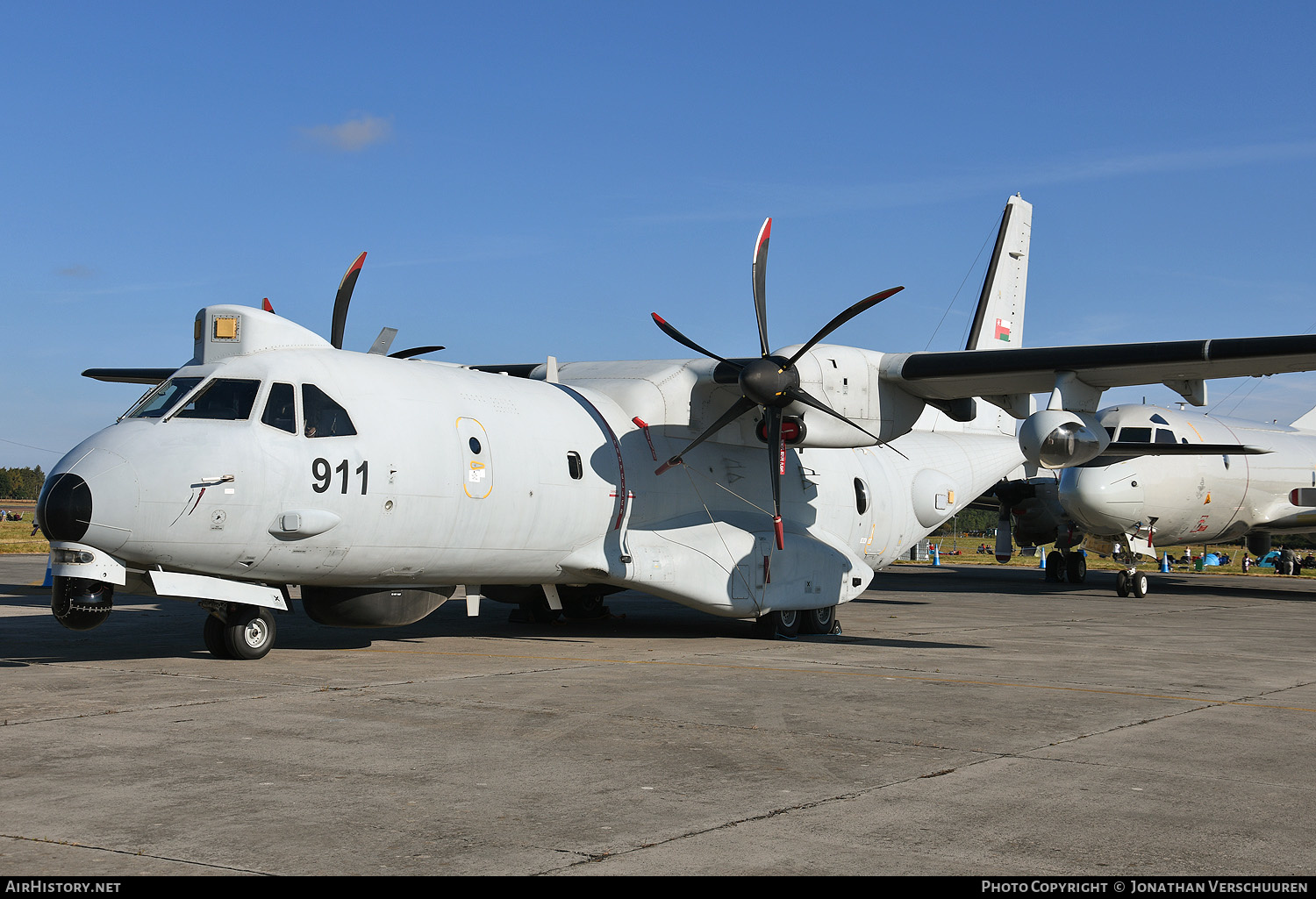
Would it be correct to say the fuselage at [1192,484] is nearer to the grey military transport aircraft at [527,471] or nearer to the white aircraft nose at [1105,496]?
the white aircraft nose at [1105,496]

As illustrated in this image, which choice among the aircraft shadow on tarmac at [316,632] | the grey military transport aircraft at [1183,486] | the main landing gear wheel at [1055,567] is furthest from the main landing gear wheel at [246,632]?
the main landing gear wheel at [1055,567]

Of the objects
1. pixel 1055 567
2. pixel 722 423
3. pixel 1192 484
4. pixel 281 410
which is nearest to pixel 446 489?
pixel 281 410

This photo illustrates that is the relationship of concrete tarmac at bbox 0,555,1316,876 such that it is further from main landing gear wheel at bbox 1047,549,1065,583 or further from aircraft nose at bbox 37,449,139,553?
main landing gear wheel at bbox 1047,549,1065,583

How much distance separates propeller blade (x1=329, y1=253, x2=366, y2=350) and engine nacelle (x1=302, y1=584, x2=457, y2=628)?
326 centimetres

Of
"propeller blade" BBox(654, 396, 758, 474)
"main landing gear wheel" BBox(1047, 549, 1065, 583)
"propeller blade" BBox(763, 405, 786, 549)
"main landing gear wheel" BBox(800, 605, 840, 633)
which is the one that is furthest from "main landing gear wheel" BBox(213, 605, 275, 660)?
"main landing gear wheel" BBox(1047, 549, 1065, 583)

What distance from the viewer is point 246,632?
443 inches

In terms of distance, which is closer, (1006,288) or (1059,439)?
(1059,439)

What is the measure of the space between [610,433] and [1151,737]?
26.4 ft

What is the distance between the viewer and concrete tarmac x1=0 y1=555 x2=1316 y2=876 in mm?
4816

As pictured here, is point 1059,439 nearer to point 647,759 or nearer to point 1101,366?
point 1101,366

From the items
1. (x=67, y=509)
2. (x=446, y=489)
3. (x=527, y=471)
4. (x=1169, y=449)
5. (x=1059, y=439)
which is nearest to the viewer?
(x=67, y=509)

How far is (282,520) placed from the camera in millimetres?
10586

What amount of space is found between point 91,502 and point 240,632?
2.21m
